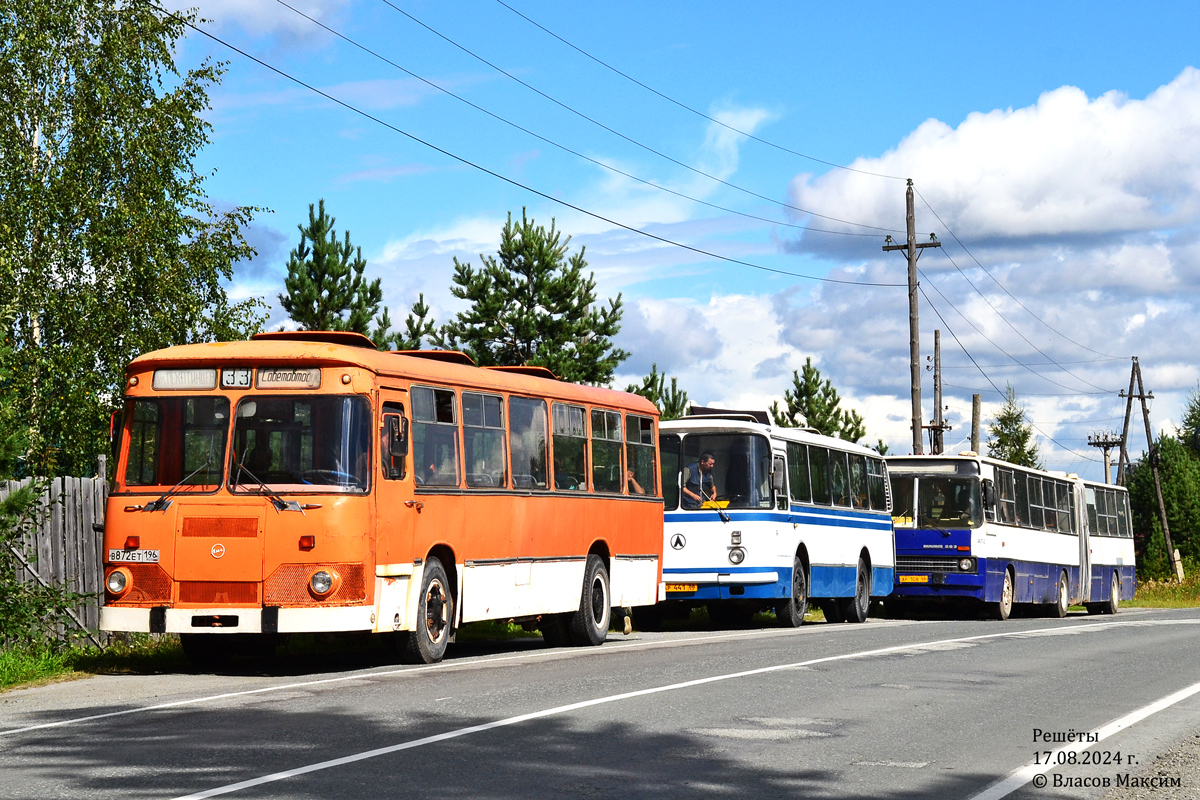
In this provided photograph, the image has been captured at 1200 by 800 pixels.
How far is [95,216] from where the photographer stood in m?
26.2

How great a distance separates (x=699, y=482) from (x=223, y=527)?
1109 centimetres

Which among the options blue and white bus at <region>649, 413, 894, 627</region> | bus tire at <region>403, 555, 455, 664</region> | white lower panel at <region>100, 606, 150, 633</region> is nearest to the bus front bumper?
white lower panel at <region>100, 606, 150, 633</region>

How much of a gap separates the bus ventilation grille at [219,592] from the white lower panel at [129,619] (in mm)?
361

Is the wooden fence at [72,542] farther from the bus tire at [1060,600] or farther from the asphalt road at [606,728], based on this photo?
the bus tire at [1060,600]

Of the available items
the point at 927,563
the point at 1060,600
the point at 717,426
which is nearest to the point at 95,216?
the point at 717,426

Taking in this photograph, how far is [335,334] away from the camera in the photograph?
15.5 metres

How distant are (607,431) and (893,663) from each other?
5601mm

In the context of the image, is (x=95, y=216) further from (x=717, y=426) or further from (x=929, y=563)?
(x=929, y=563)

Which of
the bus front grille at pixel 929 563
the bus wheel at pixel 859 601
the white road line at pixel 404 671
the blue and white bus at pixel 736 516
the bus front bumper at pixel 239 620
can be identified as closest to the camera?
the white road line at pixel 404 671

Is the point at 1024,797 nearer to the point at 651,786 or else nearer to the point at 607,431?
the point at 651,786

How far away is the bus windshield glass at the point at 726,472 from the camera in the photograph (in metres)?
23.9

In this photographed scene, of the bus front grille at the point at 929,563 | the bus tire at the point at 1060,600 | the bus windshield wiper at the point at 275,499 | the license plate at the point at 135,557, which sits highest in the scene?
the bus windshield wiper at the point at 275,499

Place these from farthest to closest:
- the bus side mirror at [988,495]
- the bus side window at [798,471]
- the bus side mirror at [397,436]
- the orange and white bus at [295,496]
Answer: the bus side mirror at [988,495] → the bus side window at [798,471] → the bus side mirror at [397,436] → the orange and white bus at [295,496]

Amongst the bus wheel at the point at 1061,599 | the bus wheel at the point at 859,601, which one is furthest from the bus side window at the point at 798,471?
the bus wheel at the point at 1061,599
